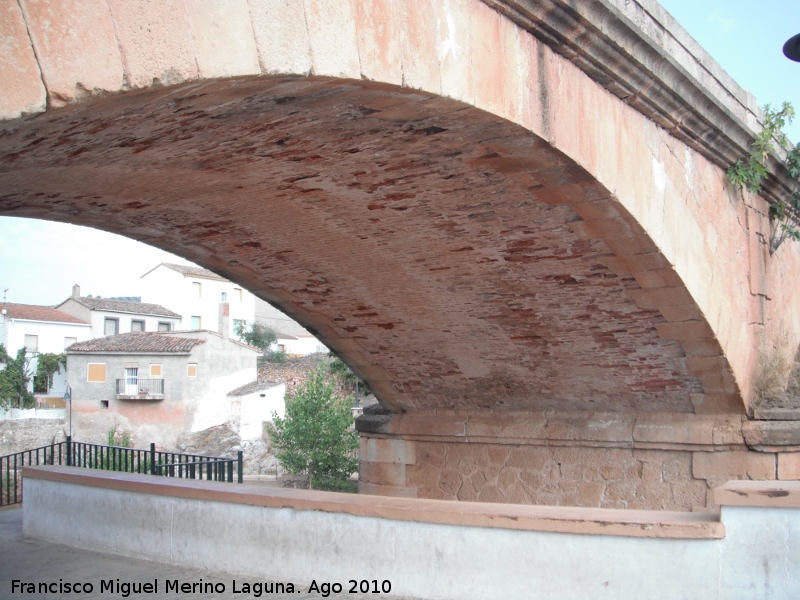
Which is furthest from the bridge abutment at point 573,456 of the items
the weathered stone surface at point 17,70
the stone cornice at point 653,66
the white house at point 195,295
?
the white house at point 195,295

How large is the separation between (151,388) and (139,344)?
1.91 meters

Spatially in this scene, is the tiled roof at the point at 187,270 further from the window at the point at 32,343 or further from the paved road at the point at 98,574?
the paved road at the point at 98,574

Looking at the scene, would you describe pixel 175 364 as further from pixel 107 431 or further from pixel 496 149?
pixel 496 149

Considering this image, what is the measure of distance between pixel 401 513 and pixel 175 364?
25.1 m

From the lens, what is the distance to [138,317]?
35.6 metres

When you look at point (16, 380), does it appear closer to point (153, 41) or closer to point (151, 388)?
point (151, 388)

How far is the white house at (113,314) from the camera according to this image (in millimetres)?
34969

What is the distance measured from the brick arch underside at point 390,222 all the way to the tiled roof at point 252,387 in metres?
20.7

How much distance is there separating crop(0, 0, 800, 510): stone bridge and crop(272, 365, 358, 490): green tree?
8.70 meters

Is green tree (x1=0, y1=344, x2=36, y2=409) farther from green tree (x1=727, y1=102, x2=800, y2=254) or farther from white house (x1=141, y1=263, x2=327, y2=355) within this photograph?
green tree (x1=727, y1=102, x2=800, y2=254)

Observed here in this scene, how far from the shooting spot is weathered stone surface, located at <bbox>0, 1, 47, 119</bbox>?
72.5 inches

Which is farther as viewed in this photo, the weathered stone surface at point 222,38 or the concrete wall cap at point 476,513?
the concrete wall cap at point 476,513

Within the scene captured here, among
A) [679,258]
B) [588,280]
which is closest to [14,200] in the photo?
[588,280]

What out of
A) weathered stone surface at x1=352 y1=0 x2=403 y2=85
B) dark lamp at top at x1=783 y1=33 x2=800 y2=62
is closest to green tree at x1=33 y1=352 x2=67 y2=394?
dark lamp at top at x1=783 y1=33 x2=800 y2=62
